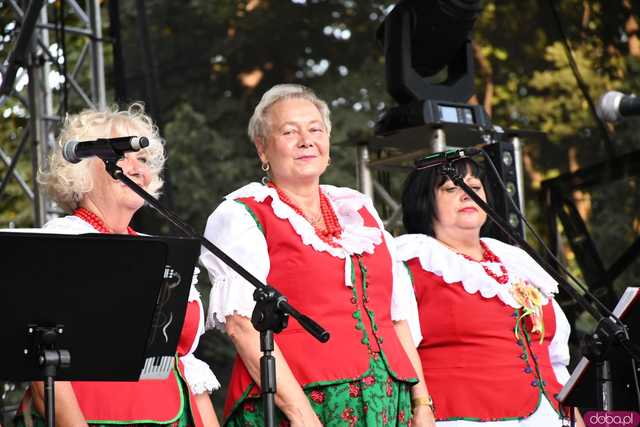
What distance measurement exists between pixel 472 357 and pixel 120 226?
1.27 meters

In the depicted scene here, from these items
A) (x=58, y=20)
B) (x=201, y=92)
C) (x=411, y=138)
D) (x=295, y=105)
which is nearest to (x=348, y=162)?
(x=201, y=92)

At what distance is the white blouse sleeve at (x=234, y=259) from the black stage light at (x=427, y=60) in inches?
75.4

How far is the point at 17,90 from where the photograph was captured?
6.24m

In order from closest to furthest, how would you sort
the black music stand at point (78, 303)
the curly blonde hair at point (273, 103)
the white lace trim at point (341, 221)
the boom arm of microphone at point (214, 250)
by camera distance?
the black music stand at point (78, 303)
the boom arm of microphone at point (214, 250)
the white lace trim at point (341, 221)
the curly blonde hair at point (273, 103)

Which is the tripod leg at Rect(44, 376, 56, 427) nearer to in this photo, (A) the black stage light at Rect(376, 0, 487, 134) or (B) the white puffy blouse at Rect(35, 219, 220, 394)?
(B) the white puffy blouse at Rect(35, 219, 220, 394)

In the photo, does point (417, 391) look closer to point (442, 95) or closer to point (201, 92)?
point (442, 95)

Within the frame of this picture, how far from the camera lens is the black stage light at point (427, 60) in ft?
17.4

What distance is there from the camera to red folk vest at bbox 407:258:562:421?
3.87 m

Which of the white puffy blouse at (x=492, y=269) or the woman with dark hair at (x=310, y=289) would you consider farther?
the white puffy blouse at (x=492, y=269)

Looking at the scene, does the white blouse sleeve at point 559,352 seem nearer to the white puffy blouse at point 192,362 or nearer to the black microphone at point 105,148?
the white puffy blouse at point 192,362

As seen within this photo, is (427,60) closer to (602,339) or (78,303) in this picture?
(602,339)

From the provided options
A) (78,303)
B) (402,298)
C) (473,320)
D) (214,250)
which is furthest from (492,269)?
(78,303)

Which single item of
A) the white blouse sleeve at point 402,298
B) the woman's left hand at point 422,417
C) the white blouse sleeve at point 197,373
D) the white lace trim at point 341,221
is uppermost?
the white lace trim at point 341,221

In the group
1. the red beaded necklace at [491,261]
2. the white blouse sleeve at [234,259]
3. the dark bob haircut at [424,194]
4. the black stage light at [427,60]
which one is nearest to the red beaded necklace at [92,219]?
the white blouse sleeve at [234,259]
